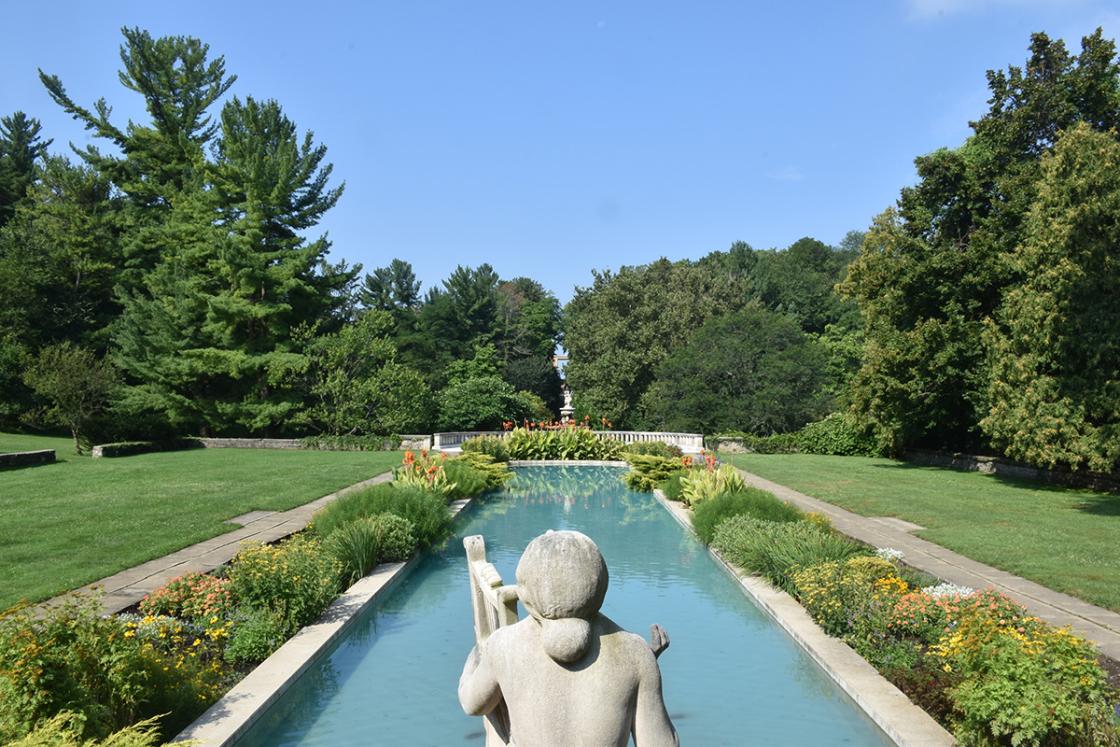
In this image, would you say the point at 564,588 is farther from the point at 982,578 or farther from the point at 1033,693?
the point at 982,578

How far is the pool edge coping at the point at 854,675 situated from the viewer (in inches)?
211

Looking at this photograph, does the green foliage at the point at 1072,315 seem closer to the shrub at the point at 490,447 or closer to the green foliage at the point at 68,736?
the shrub at the point at 490,447

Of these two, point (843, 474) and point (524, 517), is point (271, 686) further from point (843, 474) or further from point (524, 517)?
point (843, 474)

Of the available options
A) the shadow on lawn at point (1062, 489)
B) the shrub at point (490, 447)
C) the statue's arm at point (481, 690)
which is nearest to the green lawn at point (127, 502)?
the shrub at point (490, 447)

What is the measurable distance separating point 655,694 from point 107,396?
3133cm

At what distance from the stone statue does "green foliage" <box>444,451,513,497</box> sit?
14.6m

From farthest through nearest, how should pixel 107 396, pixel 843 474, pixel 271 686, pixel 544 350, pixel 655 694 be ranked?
pixel 544 350 < pixel 107 396 < pixel 843 474 < pixel 271 686 < pixel 655 694

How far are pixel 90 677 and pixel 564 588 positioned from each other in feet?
13.4

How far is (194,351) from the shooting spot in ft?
107

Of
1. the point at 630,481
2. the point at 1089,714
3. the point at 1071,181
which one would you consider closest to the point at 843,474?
the point at 630,481

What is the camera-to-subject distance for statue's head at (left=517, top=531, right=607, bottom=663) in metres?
2.39

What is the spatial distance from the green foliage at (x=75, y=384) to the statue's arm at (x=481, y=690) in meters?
27.4

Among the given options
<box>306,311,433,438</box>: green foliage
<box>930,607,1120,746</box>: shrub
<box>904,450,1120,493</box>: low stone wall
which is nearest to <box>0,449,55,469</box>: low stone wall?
<box>306,311,433,438</box>: green foliage

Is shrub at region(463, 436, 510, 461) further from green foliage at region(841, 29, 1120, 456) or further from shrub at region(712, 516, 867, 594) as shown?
shrub at region(712, 516, 867, 594)
